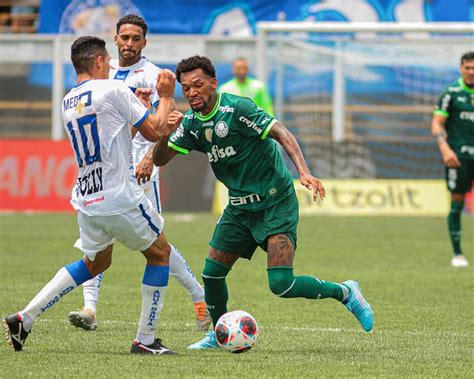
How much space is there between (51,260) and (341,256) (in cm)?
359

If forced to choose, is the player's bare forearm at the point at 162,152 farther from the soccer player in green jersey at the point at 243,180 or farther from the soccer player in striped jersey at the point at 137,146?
the soccer player in striped jersey at the point at 137,146

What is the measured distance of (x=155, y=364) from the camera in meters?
7.09

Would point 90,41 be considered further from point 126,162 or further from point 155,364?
point 155,364

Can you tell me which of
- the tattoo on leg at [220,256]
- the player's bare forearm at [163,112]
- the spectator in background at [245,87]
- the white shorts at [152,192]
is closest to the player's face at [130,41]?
the white shorts at [152,192]

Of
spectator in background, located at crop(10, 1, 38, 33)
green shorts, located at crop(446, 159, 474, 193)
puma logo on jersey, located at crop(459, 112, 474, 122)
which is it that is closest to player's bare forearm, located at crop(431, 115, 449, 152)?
puma logo on jersey, located at crop(459, 112, 474, 122)

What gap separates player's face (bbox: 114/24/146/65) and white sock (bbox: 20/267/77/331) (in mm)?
2215

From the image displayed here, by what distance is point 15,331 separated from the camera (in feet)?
24.5

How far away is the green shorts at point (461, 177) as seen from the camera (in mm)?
13781

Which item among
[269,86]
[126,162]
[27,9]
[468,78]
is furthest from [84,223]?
[27,9]

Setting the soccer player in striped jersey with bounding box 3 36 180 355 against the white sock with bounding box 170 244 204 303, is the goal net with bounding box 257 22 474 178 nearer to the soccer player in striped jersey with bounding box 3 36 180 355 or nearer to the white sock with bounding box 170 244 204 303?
the white sock with bounding box 170 244 204 303

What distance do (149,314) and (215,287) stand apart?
646 millimetres

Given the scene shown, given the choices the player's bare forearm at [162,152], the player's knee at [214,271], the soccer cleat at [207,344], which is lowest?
the soccer cleat at [207,344]

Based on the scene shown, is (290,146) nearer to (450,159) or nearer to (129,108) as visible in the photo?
(129,108)

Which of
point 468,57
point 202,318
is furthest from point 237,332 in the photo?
point 468,57
